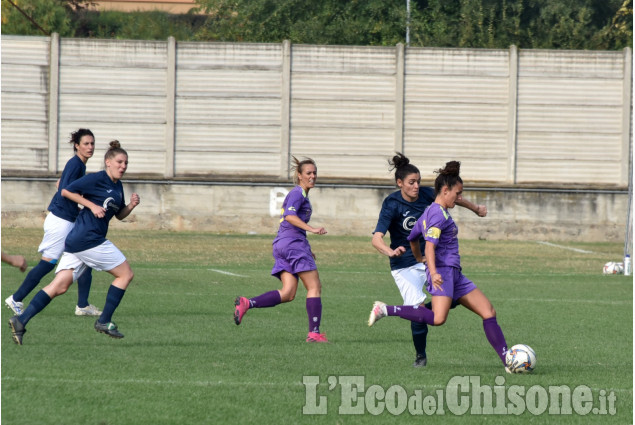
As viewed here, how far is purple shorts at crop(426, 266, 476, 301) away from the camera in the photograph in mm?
8398

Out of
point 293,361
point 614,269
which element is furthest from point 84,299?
point 614,269

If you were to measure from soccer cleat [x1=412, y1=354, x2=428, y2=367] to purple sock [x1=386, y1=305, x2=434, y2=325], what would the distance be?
0.39 m

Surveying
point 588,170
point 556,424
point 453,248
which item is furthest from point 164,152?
point 556,424

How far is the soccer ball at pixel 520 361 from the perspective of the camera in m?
8.32

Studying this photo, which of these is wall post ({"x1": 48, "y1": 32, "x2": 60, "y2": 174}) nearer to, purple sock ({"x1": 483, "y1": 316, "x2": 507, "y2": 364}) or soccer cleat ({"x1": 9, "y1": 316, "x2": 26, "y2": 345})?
soccer cleat ({"x1": 9, "y1": 316, "x2": 26, "y2": 345})

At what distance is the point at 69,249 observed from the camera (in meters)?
9.72

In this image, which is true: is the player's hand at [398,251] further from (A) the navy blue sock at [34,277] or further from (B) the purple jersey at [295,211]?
(A) the navy blue sock at [34,277]

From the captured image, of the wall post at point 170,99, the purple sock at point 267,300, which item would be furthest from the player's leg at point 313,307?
the wall post at point 170,99

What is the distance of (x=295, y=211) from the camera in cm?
1041

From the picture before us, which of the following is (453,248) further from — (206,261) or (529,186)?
(529,186)

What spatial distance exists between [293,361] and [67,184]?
3.68 meters

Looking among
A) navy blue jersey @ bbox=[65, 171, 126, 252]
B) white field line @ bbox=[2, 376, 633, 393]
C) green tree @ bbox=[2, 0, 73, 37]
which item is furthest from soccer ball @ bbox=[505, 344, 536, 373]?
green tree @ bbox=[2, 0, 73, 37]

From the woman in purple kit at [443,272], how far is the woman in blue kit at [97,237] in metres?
2.77

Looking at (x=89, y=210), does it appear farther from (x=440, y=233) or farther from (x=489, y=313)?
(x=489, y=313)
